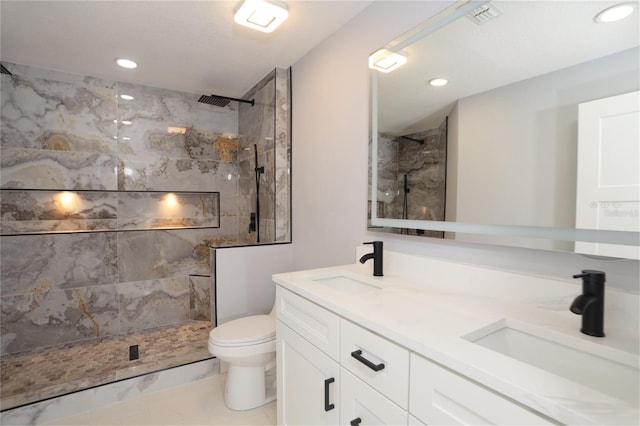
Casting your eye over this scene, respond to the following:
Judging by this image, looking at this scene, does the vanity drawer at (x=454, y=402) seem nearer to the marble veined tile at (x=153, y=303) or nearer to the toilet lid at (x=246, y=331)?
the toilet lid at (x=246, y=331)

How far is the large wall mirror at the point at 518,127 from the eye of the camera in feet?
2.86

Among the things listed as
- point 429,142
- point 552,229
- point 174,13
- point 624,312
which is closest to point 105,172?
point 174,13

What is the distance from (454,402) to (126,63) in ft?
10.3

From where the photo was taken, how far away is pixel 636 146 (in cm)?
81

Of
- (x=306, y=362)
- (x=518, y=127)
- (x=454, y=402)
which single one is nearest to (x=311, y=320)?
(x=306, y=362)

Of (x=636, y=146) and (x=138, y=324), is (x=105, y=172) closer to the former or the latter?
(x=138, y=324)

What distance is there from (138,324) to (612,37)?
149 inches

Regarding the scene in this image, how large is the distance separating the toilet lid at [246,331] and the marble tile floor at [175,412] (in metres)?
0.49

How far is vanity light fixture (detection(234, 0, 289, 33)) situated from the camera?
1.70 meters

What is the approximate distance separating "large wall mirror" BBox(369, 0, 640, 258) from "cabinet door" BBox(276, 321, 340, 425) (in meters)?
0.73

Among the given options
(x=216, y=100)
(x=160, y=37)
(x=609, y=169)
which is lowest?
(x=609, y=169)

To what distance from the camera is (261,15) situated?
1.79 metres

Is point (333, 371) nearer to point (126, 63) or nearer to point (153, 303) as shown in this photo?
point (153, 303)

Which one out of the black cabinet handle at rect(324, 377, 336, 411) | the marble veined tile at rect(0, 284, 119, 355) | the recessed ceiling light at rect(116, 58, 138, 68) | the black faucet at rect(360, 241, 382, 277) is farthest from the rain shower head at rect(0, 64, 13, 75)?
the black cabinet handle at rect(324, 377, 336, 411)
